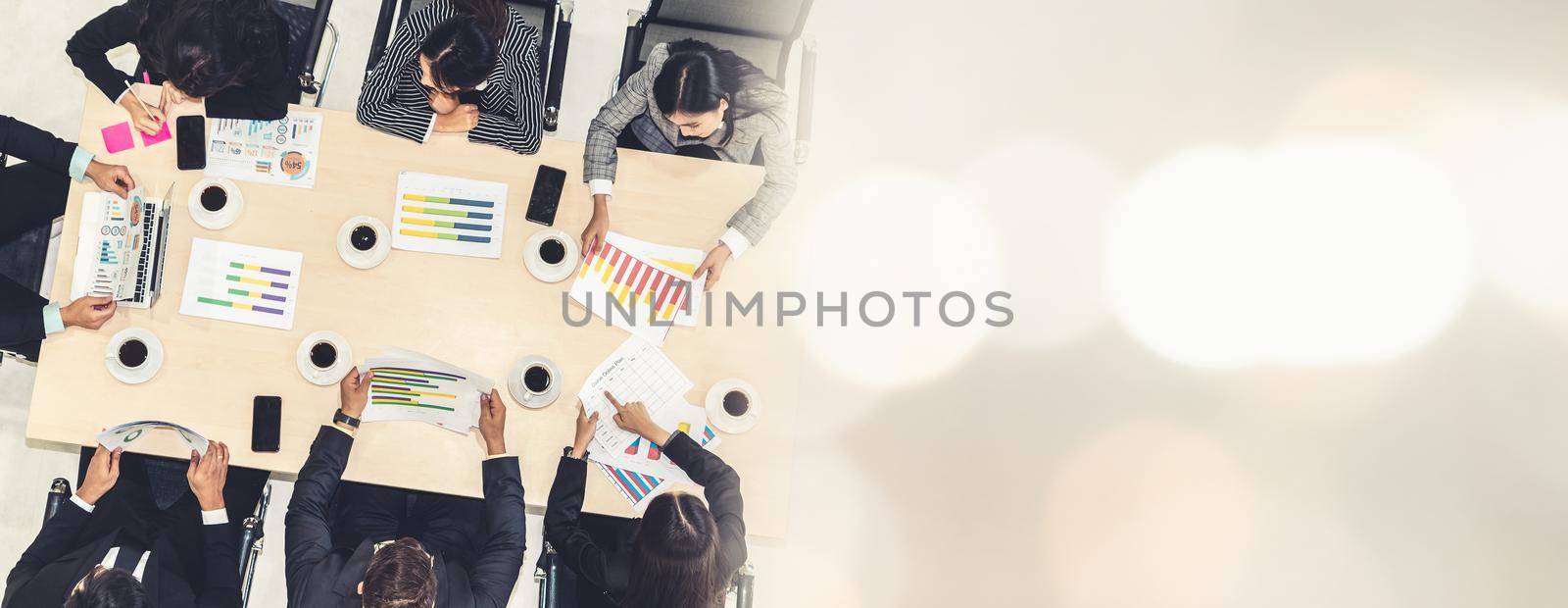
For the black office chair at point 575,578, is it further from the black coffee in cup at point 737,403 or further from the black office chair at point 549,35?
the black office chair at point 549,35

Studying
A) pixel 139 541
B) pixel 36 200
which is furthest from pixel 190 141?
pixel 139 541

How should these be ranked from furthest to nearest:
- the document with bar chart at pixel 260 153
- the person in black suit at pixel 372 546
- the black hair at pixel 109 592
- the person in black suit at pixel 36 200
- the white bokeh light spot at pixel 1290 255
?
1. the white bokeh light spot at pixel 1290 255
2. the document with bar chart at pixel 260 153
3. the person in black suit at pixel 36 200
4. the person in black suit at pixel 372 546
5. the black hair at pixel 109 592

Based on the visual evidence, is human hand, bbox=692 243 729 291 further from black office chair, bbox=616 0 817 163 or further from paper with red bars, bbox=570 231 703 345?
black office chair, bbox=616 0 817 163

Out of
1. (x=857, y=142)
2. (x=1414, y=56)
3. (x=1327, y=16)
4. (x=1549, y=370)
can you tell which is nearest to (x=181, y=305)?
(x=857, y=142)

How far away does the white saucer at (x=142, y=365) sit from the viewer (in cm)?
184

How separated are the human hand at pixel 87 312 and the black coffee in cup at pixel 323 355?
1.45 feet

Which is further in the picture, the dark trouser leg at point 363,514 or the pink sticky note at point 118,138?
the dark trouser leg at point 363,514

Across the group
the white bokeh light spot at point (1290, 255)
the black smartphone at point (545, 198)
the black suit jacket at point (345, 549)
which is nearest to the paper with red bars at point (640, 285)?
the black smartphone at point (545, 198)

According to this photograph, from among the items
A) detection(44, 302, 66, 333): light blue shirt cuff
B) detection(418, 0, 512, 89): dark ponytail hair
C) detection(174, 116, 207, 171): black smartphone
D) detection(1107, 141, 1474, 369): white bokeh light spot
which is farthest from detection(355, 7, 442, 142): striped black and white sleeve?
detection(1107, 141, 1474, 369): white bokeh light spot

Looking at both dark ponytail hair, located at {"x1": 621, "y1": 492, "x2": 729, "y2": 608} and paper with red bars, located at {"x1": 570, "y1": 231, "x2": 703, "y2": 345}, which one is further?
paper with red bars, located at {"x1": 570, "y1": 231, "x2": 703, "y2": 345}

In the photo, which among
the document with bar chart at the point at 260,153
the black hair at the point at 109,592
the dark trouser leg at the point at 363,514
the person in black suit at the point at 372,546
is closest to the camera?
the black hair at the point at 109,592

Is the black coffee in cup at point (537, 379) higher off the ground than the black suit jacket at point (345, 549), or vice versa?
the black coffee in cup at point (537, 379)

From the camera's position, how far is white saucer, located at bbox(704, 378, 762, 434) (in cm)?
195

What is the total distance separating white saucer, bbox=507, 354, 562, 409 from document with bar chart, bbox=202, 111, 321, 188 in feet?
2.14
